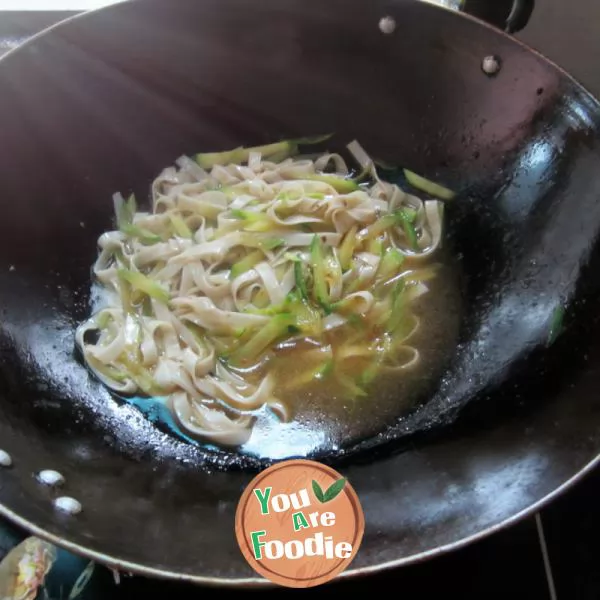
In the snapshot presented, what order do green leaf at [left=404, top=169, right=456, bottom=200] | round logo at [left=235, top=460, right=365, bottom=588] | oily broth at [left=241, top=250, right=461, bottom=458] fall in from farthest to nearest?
green leaf at [left=404, top=169, right=456, bottom=200]
oily broth at [left=241, top=250, right=461, bottom=458]
round logo at [left=235, top=460, right=365, bottom=588]

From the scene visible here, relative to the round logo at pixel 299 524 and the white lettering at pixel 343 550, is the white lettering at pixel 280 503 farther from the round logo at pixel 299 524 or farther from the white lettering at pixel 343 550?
the white lettering at pixel 343 550

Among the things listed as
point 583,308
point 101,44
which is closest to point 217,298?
point 101,44

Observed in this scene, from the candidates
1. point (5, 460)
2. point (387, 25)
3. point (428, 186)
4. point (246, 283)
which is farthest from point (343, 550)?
point (387, 25)

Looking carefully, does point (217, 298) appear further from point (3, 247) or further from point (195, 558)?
point (195, 558)

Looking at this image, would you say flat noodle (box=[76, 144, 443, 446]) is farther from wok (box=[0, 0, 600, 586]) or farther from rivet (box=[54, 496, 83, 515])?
rivet (box=[54, 496, 83, 515])

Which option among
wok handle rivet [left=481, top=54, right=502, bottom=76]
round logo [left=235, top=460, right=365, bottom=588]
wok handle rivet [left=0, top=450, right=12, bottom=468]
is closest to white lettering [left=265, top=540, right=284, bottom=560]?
round logo [left=235, top=460, right=365, bottom=588]

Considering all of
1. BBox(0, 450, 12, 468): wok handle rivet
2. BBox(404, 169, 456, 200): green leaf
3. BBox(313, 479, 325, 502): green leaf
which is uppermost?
BBox(404, 169, 456, 200): green leaf

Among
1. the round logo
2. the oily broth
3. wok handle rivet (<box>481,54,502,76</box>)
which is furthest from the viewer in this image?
wok handle rivet (<box>481,54,502,76</box>)
